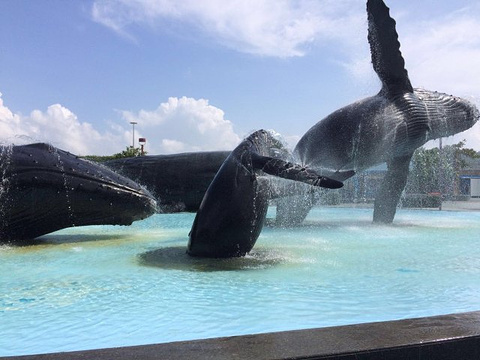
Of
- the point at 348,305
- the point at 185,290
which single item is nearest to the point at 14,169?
the point at 185,290

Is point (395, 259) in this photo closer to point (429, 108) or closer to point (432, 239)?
point (432, 239)

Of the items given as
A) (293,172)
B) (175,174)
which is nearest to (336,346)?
(293,172)

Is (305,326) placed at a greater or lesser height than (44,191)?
lesser

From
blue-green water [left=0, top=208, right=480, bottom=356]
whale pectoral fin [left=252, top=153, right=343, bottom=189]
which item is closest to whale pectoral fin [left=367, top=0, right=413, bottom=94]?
blue-green water [left=0, top=208, right=480, bottom=356]

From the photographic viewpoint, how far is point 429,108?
13.1 metres

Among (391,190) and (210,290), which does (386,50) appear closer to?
(391,190)

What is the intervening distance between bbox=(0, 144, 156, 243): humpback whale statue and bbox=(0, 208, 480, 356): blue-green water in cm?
94

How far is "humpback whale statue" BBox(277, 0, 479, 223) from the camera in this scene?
1245cm

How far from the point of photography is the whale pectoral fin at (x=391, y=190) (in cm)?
1419

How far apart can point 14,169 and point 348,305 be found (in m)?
7.46

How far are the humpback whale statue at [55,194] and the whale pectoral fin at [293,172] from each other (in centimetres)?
432

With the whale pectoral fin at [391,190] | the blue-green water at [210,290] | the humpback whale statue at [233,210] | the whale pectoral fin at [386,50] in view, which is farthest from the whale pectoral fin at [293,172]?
the whale pectoral fin at [391,190]

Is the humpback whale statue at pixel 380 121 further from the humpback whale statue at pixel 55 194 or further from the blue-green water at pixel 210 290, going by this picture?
the humpback whale statue at pixel 55 194

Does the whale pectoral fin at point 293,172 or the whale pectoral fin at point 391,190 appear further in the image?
the whale pectoral fin at point 391,190
